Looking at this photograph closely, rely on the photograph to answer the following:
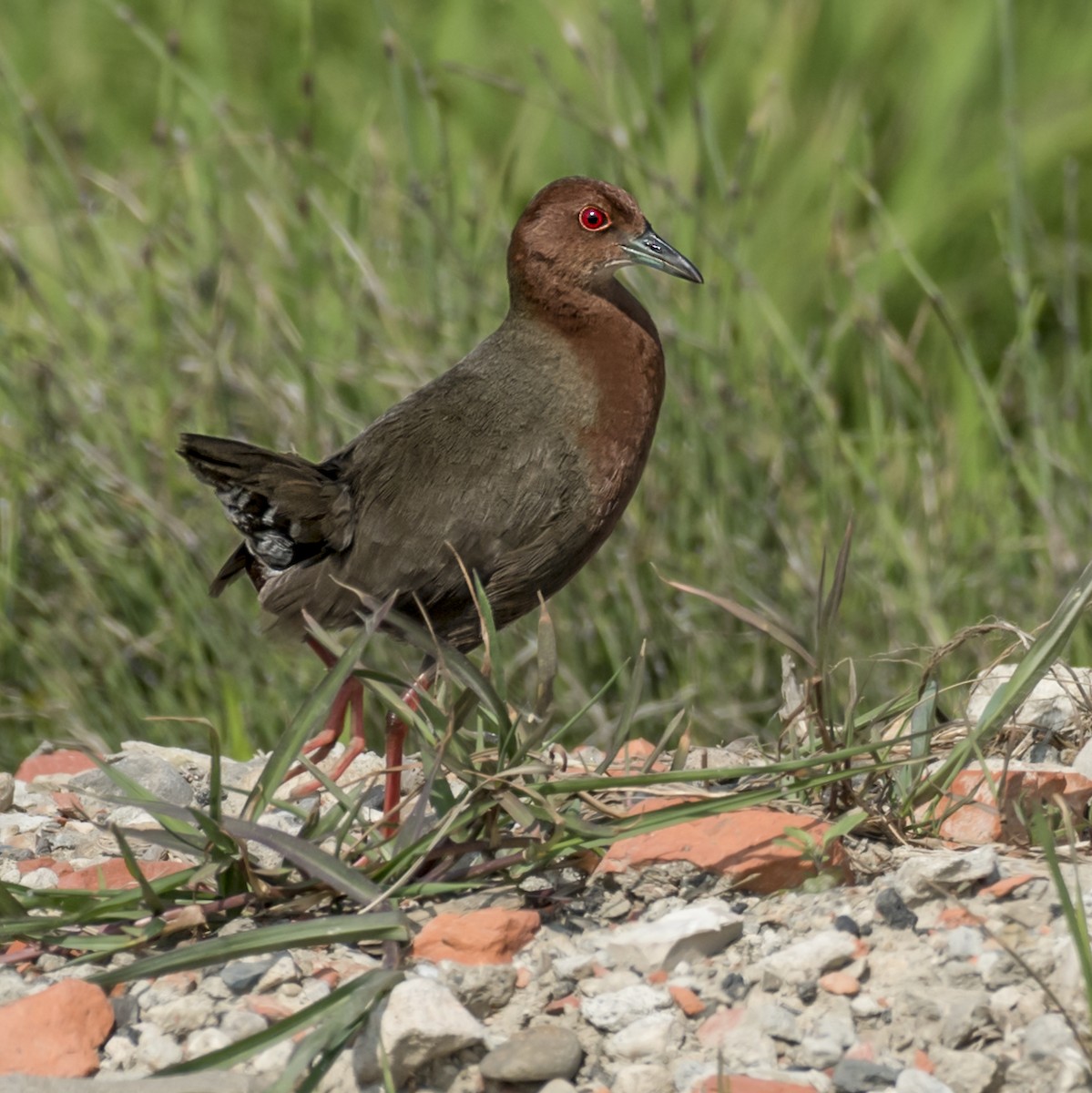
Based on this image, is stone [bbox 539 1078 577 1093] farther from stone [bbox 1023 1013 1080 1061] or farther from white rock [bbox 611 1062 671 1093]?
stone [bbox 1023 1013 1080 1061]

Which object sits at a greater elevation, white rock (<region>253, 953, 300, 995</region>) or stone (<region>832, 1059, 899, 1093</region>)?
white rock (<region>253, 953, 300, 995</region>)

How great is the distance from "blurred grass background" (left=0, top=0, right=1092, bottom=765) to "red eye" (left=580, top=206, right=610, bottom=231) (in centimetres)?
49

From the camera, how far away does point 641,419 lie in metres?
3.54

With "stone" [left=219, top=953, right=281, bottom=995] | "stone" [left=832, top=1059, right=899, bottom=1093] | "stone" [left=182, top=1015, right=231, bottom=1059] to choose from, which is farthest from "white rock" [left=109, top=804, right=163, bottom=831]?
"stone" [left=832, top=1059, right=899, bottom=1093]

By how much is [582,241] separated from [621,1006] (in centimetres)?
206

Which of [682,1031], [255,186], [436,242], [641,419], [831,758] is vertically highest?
[255,186]

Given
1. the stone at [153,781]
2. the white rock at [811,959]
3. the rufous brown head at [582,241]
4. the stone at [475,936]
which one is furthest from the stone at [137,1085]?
the rufous brown head at [582,241]

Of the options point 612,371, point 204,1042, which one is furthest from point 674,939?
point 612,371

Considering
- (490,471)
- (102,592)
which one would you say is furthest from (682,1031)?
(102,592)

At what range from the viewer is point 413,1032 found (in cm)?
194

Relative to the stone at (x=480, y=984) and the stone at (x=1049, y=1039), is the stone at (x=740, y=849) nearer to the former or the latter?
the stone at (x=480, y=984)

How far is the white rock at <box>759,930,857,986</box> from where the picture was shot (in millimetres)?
2070

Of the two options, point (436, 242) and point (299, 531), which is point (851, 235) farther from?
point (299, 531)

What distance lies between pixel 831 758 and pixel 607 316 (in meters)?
1.66
